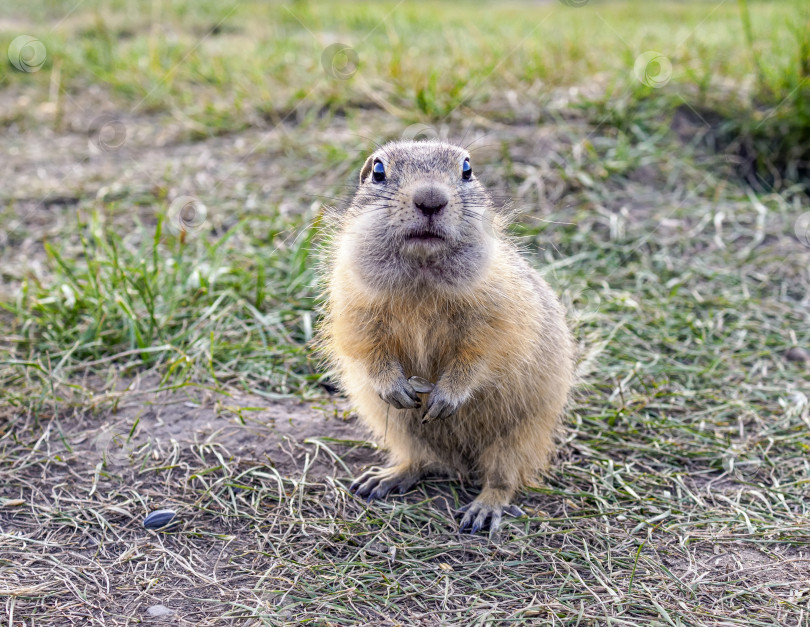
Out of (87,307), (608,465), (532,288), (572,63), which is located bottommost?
(608,465)

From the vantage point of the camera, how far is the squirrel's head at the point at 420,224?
3055mm

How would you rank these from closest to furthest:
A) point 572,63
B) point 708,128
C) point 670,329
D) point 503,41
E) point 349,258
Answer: point 349,258
point 670,329
point 708,128
point 572,63
point 503,41


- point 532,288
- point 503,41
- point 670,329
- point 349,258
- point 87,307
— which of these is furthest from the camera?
point 503,41

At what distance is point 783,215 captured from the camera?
573 cm

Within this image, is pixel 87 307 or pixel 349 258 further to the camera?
pixel 87 307

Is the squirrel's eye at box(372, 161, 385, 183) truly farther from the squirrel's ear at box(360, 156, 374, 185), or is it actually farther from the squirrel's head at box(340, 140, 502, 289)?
the squirrel's ear at box(360, 156, 374, 185)

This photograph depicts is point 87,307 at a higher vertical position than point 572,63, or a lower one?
lower

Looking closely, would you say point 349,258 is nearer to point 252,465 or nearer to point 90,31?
point 252,465

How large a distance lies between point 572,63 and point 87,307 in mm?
4771

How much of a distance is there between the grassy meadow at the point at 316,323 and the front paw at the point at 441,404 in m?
0.49

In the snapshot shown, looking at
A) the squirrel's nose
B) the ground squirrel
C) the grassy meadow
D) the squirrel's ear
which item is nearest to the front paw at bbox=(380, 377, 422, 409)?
the ground squirrel

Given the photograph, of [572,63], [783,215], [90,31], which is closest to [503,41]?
[572,63]

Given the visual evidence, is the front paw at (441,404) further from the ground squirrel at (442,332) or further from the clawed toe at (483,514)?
the clawed toe at (483,514)

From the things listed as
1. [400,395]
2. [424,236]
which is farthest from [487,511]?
[424,236]
